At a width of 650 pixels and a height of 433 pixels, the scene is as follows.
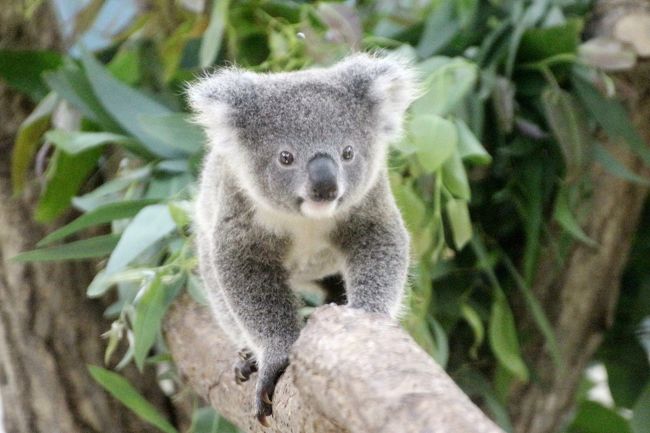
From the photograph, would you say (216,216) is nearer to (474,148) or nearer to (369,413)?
(474,148)

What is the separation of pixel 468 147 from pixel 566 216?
23.1 inches

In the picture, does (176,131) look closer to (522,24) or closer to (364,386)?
(522,24)

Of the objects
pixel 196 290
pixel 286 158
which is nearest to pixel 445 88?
pixel 286 158

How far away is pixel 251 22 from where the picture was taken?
3.85 m

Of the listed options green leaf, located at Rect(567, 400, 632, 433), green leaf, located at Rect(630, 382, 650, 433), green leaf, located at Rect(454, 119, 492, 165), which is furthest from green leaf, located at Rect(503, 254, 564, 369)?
green leaf, located at Rect(454, 119, 492, 165)

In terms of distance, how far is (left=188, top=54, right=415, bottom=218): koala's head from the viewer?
7.84 feet

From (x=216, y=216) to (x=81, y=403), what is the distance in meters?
1.37

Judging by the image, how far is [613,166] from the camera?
345cm

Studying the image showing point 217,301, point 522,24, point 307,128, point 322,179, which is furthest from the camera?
point 522,24

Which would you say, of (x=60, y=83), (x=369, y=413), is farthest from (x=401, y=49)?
(x=369, y=413)

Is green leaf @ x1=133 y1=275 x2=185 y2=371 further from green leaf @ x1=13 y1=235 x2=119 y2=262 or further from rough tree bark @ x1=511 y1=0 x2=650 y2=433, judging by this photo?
rough tree bark @ x1=511 y1=0 x2=650 y2=433

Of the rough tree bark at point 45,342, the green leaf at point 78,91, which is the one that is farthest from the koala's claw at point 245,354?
the green leaf at point 78,91

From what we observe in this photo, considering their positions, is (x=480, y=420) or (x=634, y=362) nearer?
(x=480, y=420)

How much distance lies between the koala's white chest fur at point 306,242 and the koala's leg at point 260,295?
4 centimetres
